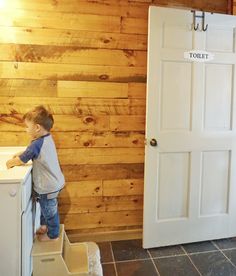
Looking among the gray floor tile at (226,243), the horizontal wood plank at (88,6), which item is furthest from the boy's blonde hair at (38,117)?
the gray floor tile at (226,243)

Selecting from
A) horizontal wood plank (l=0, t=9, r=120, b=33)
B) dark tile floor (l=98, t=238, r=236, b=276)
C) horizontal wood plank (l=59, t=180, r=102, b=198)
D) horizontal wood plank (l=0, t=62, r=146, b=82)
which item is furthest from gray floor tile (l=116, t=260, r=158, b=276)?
horizontal wood plank (l=0, t=9, r=120, b=33)

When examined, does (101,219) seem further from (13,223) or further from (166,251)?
(13,223)

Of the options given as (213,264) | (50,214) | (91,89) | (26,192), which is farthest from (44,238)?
(213,264)

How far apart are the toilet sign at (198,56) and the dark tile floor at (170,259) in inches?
63.9

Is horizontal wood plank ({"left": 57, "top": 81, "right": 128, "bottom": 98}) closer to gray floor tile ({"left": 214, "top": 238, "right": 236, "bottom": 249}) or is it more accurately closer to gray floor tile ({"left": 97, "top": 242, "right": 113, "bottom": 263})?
gray floor tile ({"left": 97, "top": 242, "right": 113, "bottom": 263})

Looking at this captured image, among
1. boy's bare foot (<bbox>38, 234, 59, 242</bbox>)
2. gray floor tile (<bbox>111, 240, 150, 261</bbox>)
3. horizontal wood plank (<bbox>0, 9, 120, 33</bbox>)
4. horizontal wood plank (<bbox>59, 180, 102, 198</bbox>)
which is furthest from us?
horizontal wood plank (<bbox>59, 180, 102, 198</bbox>)

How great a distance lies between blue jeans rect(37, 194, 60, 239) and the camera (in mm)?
1870

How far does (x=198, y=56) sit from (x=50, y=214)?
1.72 meters

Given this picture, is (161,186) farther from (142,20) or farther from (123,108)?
(142,20)

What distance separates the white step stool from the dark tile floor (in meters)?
0.15

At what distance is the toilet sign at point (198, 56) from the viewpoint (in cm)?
232

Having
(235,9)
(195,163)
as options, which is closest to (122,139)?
(195,163)

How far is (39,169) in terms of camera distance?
1.82 m

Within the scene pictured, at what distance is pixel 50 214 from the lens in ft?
6.24
